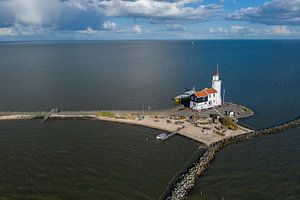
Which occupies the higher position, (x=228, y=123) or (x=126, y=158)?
(x=228, y=123)

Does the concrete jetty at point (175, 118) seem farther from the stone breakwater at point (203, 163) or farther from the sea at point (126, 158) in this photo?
the sea at point (126, 158)

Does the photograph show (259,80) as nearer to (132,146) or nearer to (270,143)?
(270,143)

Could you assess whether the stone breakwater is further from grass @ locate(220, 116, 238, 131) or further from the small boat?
the small boat

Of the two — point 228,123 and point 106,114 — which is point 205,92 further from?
point 106,114

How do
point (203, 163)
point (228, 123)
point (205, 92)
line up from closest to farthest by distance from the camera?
1. point (203, 163)
2. point (228, 123)
3. point (205, 92)

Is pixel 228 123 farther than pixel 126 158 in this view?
Yes

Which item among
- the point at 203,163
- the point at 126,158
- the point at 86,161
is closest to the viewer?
the point at 203,163

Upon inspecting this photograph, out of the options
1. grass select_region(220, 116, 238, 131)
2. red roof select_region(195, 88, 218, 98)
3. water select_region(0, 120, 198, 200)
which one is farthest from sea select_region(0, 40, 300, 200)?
red roof select_region(195, 88, 218, 98)

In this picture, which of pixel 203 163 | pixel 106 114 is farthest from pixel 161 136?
pixel 106 114
